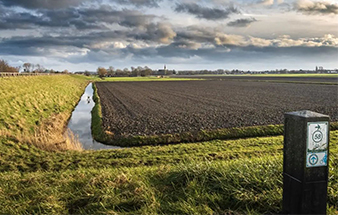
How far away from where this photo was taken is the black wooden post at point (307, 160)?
4246 millimetres

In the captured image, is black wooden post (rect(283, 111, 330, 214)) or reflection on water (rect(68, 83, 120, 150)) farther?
reflection on water (rect(68, 83, 120, 150))

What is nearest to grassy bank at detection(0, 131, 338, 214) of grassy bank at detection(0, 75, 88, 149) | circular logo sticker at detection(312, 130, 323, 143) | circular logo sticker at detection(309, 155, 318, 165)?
circular logo sticker at detection(309, 155, 318, 165)

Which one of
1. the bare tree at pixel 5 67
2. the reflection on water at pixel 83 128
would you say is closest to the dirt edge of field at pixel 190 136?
the reflection on water at pixel 83 128

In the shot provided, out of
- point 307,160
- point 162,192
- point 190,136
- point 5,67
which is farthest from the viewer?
point 5,67

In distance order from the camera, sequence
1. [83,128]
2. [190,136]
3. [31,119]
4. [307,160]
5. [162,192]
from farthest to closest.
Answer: [83,128]
[31,119]
[190,136]
[162,192]
[307,160]

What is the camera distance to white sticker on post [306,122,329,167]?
4.25 metres

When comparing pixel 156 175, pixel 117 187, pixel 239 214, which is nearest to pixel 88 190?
pixel 117 187

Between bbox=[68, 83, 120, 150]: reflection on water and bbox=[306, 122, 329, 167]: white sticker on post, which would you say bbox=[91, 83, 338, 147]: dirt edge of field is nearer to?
bbox=[68, 83, 120, 150]: reflection on water

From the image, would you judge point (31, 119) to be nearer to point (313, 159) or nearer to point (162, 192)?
point (162, 192)

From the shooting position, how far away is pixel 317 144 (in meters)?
4.30

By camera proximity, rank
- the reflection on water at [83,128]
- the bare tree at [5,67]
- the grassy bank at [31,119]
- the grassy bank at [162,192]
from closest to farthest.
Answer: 1. the grassy bank at [162,192]
2. the grassy bank at [31,119]
3. the reflection on water at [83,128]
4. the bare tree at [5,67]

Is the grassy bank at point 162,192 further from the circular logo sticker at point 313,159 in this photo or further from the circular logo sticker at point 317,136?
the circular logo sticker at point 317,136

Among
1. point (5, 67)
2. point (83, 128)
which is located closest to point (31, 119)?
point (83, 128)

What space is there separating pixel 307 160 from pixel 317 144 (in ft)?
0.96
